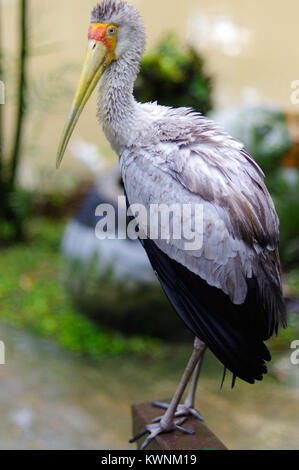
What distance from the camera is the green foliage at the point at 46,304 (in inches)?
139

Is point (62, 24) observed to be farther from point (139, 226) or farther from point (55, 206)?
point (139, 226)

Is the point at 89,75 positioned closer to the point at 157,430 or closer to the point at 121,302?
the point at 157,430

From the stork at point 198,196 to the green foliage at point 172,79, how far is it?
6.59 ft

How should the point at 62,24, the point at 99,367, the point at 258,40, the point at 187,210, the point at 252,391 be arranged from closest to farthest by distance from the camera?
the point at 187,210
the point at 252,391
the point at 99,367
the point at 258,40
the point at 62,24

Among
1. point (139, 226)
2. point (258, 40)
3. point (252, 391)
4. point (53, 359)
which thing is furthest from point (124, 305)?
point (258, 40)

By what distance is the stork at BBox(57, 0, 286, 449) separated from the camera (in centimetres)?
134

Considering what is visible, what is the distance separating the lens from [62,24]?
5.65 m

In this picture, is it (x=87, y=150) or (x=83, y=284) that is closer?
(x=83, y=284)

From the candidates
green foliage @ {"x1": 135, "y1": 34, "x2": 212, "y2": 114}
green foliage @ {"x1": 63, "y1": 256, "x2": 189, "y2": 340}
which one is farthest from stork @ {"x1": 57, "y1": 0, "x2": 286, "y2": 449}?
green foliage @ {"x1": 135, "y1": 34, "x2": 212, "y2": 114}

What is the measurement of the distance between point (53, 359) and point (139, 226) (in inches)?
88.6

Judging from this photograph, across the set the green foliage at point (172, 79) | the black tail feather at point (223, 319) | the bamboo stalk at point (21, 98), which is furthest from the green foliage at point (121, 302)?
the black tail feather at point (223, 319)

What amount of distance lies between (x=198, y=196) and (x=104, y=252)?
6.89ft
